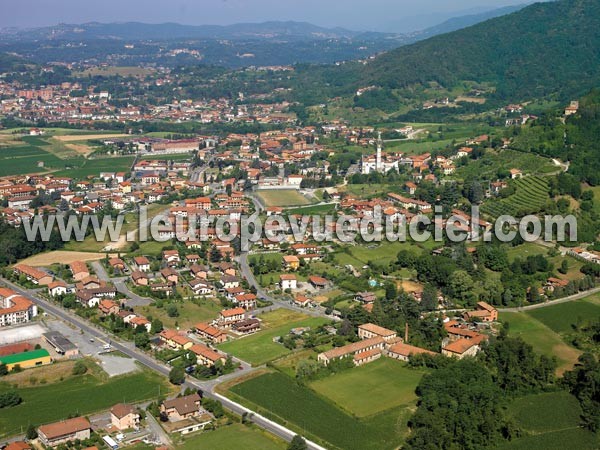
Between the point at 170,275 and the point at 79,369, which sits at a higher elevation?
the point at 79,369

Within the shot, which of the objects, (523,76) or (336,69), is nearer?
(523,76)

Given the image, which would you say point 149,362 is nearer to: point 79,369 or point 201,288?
point 79,369

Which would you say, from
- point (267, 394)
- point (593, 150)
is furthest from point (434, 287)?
point (593, 150)

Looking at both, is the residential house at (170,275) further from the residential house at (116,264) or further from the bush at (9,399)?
the bush at (9,399)

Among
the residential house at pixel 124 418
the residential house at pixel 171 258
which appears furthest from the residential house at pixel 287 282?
the residential house at pixel 124 418

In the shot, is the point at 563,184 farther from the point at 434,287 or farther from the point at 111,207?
the point at 111,207

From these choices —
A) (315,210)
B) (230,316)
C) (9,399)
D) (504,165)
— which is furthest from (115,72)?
(9,399)

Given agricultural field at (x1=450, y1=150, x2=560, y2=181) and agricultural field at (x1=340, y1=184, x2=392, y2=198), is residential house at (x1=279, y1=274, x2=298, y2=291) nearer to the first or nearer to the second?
agricultural field at (x1=340, y1=184, x2=392, y2=198)
